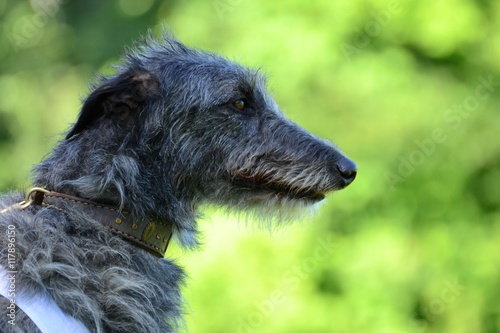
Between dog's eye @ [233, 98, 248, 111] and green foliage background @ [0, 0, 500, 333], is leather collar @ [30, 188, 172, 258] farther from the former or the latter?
green foliage background @ [0, 0, 500, 333]

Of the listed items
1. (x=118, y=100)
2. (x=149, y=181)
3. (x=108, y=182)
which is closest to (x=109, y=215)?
(x=108, y=182)

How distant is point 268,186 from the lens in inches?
156

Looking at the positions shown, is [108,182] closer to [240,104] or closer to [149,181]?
[149,181]

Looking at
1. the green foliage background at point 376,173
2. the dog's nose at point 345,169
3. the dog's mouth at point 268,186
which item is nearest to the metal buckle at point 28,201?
the dog's mouth at point 268,186

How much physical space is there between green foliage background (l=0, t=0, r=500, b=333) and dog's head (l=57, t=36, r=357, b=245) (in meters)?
2.58

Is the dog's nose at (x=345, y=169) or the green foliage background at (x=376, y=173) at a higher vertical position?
the green foliage background at (x=376, y=173)

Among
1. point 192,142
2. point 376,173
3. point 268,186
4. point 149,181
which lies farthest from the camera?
point 376,173

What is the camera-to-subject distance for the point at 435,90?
7.66 meters

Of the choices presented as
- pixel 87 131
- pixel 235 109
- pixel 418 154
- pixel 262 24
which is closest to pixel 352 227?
pixel 418 154

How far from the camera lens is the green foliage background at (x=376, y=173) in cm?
690

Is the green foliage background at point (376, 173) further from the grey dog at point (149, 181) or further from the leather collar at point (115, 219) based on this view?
the leather collar at point (115, 219)

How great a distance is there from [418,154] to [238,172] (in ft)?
13.4

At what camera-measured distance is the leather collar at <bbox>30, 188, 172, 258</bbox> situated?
341cm

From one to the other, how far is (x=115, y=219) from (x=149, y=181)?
259 mm
